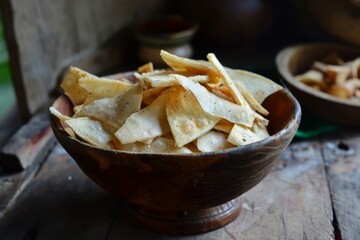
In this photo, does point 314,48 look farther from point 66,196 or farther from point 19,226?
point 19,226

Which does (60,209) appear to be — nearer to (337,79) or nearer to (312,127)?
(312,127)

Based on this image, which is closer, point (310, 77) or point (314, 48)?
point (310, 77)

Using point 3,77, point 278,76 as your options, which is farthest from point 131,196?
point 3,77

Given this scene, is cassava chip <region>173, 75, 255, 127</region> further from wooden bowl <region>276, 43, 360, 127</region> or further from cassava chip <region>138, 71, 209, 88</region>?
wooden bowl <region>276, 43, 360, 127</region>

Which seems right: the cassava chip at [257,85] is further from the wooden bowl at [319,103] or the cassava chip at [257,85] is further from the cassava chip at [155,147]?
the wooden bowl at [319,103]

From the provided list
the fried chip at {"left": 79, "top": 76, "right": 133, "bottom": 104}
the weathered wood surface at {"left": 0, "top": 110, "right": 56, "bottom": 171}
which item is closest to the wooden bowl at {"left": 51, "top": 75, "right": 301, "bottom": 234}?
the fried chip at {"left": 79, "top": 76, "right": 133, "bottom": 104}

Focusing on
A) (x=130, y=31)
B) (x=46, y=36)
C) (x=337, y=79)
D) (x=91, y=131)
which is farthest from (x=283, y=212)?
(x=130, y=31)
